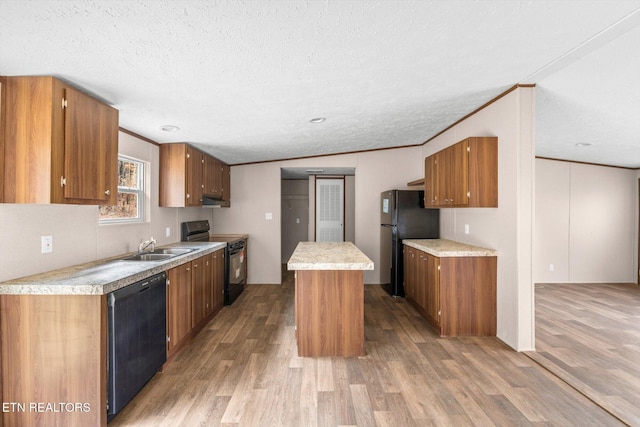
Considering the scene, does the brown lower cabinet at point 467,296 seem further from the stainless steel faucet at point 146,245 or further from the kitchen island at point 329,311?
the stainless steel faucet at point 146,245

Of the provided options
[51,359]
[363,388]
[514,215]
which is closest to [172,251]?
[51,359]

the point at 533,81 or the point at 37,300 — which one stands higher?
the point at 533,81

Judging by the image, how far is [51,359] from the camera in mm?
1827

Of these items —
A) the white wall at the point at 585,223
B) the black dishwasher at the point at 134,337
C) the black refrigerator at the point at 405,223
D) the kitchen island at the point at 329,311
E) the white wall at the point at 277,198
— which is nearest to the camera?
the black dishwasher at the point at 134,337

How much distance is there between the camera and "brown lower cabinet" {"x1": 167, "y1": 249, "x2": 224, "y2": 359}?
2.72 metres

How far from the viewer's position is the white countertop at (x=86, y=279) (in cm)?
181

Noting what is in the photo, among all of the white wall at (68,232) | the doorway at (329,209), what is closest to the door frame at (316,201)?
the doorway at (329,209)

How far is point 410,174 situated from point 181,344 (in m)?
4.45

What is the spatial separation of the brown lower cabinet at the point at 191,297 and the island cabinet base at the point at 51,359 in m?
0.83

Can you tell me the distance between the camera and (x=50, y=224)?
2.26 m

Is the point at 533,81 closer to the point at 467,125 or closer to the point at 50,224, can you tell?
the point at 467,125

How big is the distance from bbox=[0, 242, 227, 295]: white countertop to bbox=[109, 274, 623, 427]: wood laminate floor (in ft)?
2.96

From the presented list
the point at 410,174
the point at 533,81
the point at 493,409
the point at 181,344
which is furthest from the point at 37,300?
the point at 410,174

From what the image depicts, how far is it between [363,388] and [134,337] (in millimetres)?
1695
